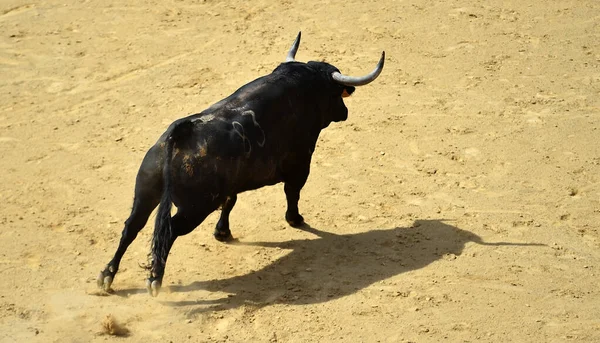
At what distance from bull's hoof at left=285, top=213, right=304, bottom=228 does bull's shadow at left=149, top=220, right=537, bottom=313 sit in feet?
0.31

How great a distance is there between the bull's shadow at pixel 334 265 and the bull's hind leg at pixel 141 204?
0.62 meters

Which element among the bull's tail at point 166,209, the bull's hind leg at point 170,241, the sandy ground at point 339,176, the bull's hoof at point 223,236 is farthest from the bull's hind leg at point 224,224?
the bull's tail at point 166,209

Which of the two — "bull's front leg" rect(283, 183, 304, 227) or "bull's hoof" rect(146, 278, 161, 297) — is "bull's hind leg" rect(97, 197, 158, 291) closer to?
"bull's hoof" rect(146, 278, 161, 297)

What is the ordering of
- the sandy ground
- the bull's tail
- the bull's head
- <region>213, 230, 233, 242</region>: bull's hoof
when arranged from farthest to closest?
the bull's head, <region>213, 230, 233, 242</region>: bull's hoof, the sandy ground, the bull's tail

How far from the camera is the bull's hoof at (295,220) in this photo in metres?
10.6

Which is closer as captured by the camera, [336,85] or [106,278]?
[106,278]

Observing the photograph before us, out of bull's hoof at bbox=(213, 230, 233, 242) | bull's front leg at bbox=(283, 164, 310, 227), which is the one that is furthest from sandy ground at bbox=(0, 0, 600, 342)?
bull's front leg at bbox=(283, 164, 310, 227)

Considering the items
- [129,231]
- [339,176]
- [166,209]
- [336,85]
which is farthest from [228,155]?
[339,176]

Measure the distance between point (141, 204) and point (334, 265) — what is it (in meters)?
2.11

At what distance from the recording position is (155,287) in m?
9.01

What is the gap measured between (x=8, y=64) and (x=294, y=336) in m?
7.90

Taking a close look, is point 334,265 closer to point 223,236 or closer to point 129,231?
point 223,236

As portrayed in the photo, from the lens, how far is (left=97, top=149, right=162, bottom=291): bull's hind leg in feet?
29.2

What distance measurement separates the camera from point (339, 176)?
11711 mm
